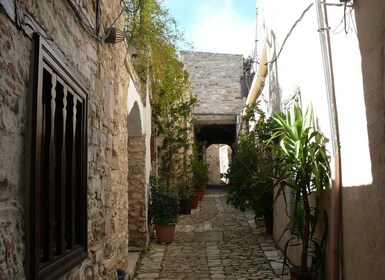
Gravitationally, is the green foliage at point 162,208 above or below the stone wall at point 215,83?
below

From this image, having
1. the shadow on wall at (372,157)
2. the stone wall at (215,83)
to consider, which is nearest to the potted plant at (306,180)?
the shadow on wall at (372,157)

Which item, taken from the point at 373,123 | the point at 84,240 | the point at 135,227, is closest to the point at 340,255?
the point at 373,123

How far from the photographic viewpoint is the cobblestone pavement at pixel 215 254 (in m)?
5.08

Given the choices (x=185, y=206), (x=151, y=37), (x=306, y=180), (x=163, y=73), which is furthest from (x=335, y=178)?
(x=185, y=206)

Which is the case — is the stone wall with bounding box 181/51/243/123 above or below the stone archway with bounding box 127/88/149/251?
above

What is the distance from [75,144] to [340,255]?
2508 millimetres

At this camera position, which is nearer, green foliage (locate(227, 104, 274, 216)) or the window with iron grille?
the window with iron grille

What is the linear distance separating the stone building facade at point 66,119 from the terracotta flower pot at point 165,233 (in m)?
2.00

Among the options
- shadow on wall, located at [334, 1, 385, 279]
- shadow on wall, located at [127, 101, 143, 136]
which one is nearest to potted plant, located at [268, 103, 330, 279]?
shadow on wall, located at [334, 1, 385, 279]

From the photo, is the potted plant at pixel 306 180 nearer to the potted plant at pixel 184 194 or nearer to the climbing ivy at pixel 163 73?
the climbing ivy at pixel 163 73

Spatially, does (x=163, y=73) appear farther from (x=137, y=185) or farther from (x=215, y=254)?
(x=215, y=254)

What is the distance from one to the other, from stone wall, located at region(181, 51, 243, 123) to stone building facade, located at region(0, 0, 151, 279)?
972cm

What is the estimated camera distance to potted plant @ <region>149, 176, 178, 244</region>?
269 inches

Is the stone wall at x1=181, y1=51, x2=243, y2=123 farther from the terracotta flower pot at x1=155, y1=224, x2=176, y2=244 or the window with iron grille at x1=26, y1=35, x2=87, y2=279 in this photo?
the window with iron grille at x1=26, y1=35, x2=87, y2=279
